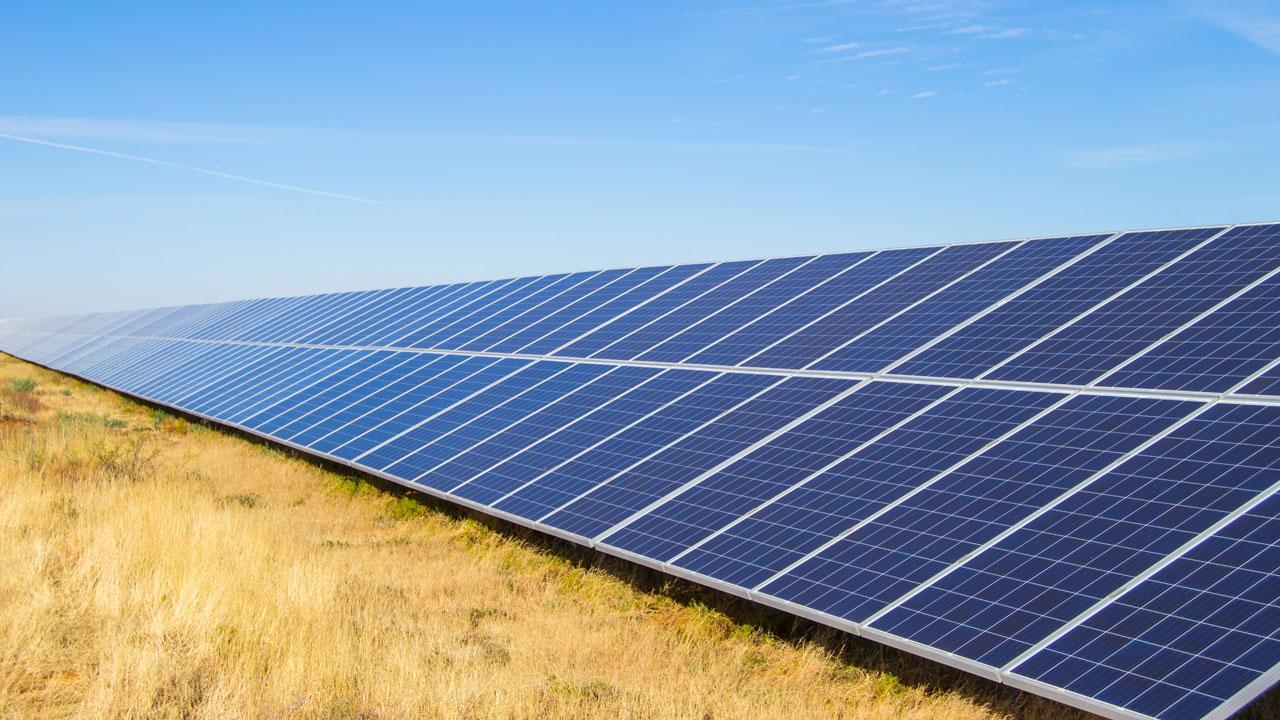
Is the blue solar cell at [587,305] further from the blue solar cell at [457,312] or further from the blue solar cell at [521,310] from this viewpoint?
the blue solar cell at [457,312]

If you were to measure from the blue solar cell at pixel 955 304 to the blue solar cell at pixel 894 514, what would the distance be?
91.7 inches

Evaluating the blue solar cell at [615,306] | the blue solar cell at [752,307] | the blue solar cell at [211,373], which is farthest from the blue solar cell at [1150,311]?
the blue solar cell at [211,373]

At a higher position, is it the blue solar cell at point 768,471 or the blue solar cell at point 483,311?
the blue solar cell at point 768,471

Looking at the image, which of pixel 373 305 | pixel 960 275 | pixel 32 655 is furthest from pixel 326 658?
pixel 373 305

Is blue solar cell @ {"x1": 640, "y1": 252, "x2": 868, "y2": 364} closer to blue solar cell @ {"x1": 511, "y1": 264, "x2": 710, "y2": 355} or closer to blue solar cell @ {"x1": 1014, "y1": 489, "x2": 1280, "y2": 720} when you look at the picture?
blue solar cell @ {"x1": 511, "y1": 264, "x2": 710, "y2": 355}

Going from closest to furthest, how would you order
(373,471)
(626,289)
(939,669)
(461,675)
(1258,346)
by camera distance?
(461,675) < (939,669) < (1258,346) < (373,471) < (626,289)

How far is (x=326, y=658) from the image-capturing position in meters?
9.80

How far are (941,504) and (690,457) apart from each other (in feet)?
12.5

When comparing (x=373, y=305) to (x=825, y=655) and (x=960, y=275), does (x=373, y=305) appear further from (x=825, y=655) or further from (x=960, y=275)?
(x=825, y=655)

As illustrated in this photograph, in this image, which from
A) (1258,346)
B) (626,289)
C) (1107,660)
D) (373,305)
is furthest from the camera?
(373,305)

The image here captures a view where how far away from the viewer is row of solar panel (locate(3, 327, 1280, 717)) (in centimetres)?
788

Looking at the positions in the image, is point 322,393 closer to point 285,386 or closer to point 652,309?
point 285,386

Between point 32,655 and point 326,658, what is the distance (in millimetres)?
2576

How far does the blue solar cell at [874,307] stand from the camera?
16.2 metres
